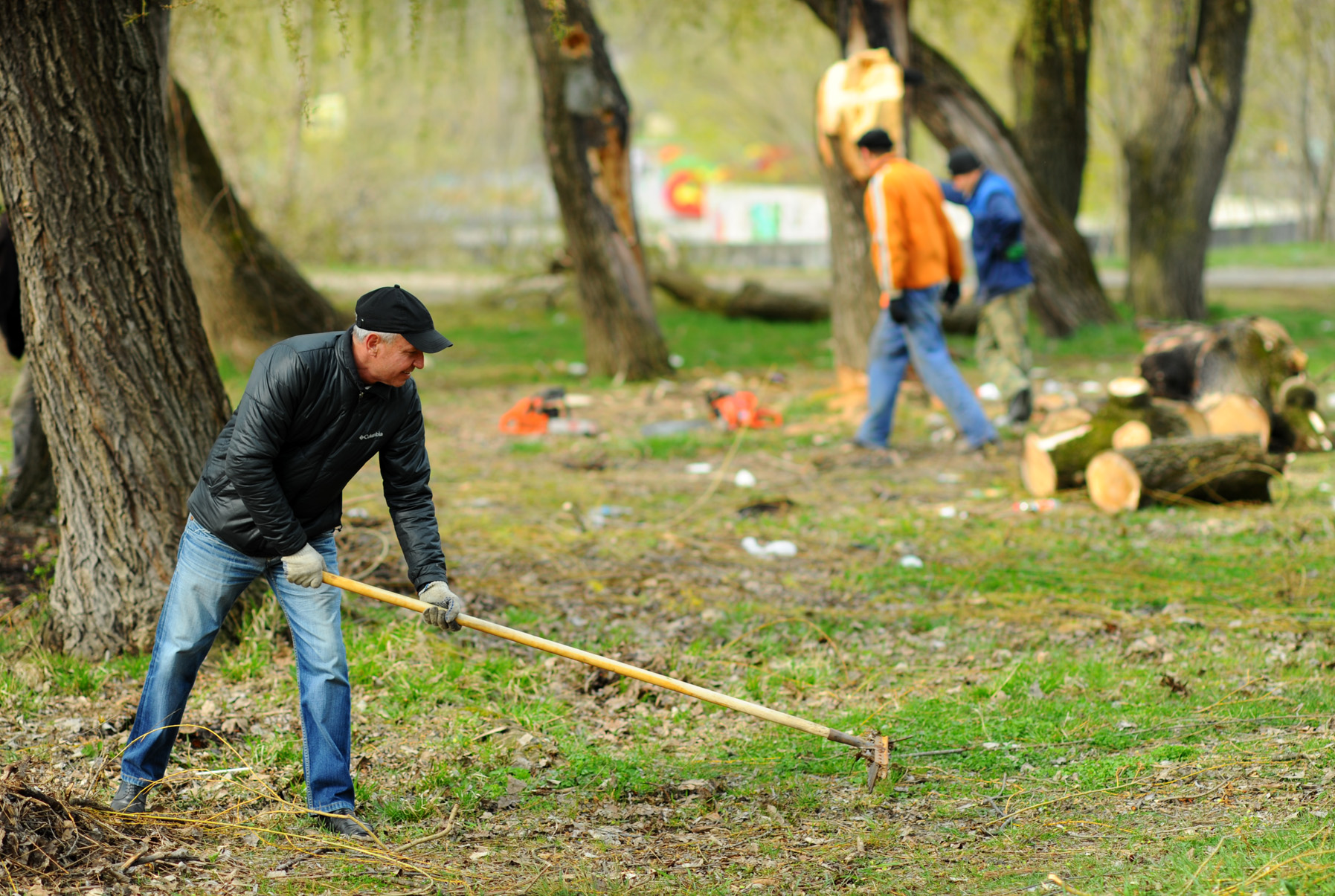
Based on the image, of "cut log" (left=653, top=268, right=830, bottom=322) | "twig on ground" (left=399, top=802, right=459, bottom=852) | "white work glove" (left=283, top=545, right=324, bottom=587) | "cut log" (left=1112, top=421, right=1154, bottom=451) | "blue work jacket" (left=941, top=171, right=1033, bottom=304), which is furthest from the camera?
"cut log" (left=653, top=268, right=830, bottom=322)

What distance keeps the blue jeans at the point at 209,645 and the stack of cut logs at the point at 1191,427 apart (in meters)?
4.60

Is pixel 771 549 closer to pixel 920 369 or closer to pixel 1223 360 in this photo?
pixel 920 369

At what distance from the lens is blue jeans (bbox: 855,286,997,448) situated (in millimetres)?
7648

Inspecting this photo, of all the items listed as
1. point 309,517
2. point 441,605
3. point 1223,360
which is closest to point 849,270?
point 1223,360

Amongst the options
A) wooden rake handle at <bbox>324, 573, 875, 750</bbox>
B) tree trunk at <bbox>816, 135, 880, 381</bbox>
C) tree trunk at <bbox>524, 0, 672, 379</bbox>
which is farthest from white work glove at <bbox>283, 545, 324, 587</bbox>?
tree trunk at <bbox>524, 0, 672, 379</bbox>

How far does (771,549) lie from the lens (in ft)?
19.9

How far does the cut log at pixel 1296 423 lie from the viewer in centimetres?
769

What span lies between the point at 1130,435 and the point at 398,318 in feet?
16.7

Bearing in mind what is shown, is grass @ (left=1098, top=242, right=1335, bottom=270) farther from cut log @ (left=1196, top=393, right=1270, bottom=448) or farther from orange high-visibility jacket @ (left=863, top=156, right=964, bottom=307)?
orange high-visibility jacket @ (left=863, top=156, right=964, bottom=307)

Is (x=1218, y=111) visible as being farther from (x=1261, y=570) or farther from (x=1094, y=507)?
(x=1261, y=570)

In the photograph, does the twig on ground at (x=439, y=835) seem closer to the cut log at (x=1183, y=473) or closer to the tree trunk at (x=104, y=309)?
the tree trunk at (x=104, y=309)

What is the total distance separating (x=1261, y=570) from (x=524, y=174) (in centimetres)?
1690

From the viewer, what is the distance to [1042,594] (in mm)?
5355

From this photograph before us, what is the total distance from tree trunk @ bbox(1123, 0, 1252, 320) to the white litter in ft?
28.5
